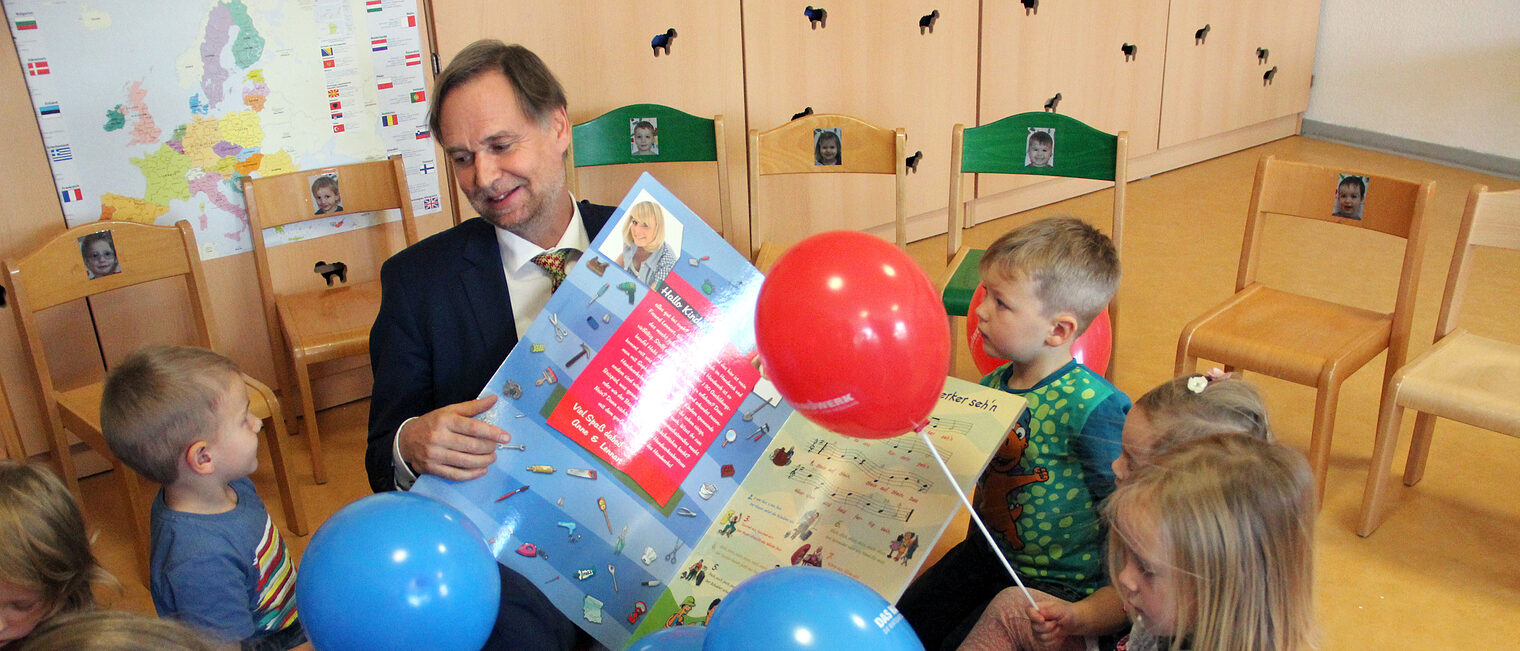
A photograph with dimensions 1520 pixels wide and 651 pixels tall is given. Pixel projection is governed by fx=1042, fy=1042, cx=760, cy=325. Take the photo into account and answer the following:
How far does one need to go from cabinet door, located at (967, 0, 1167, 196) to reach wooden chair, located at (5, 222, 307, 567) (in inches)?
122

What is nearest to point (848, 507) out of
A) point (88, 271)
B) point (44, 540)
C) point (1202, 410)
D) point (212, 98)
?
point (1202, 410)

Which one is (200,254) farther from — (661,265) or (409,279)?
(661,265)

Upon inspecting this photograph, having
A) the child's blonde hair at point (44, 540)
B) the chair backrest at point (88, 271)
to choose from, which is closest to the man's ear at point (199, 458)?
the child's blonde hair at point (44, 540)

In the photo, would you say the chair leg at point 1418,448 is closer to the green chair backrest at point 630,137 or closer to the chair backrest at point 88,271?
the green chair backrest at point 630,137

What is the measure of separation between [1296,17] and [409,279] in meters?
5.25

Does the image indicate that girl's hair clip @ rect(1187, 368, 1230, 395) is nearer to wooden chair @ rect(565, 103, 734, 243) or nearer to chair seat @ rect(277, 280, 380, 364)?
wooden chair @ rect(565, 103, 734, 243)

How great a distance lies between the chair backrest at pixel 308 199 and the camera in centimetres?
302

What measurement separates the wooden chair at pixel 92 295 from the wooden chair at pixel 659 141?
1090 mm

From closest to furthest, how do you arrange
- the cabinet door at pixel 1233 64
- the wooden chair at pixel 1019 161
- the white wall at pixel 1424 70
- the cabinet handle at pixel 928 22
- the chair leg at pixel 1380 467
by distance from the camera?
the chair leg at pixel 1380 467 → the wooden chair at pixel 1019 161 → the cabinet handle at pixel 928 22 → the white wall at pixel 1424 70 → the cabinet door at pixel 1233 64

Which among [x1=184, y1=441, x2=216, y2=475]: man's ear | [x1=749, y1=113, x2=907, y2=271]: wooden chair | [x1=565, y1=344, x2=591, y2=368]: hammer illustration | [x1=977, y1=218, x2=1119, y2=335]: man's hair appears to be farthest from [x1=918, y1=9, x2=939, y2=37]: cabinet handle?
[x1=184, y1=441, x2=216, y2=475]: man's ear

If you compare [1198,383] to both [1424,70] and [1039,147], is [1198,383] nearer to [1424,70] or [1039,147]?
[1039,147]

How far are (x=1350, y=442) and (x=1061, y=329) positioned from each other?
1.73 meters

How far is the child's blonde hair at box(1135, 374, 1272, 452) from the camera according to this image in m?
1.38

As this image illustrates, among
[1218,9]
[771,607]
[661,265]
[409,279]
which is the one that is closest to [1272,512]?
[771,607]
